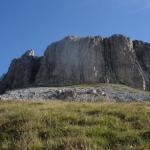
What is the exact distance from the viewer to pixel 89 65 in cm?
12388

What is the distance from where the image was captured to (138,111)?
1820 cm

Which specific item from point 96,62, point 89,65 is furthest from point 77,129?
point 96,62

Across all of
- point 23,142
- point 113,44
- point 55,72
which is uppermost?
point 113,44

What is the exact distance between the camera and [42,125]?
1576 cm

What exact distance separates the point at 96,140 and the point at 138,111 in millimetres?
5109

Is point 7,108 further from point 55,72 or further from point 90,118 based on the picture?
point 55,72

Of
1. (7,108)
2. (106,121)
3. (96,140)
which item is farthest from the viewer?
(7,108)

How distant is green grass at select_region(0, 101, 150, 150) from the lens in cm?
1320

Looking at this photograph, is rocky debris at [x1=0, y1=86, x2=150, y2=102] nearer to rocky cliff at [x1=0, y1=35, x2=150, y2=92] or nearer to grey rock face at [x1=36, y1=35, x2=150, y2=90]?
rocky cliff at [x1=0, y1=35, x2=150, y2=92]

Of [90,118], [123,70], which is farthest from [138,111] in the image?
[123,70]

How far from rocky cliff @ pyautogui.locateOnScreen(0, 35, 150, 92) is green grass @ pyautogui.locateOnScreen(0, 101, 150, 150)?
9969 cm

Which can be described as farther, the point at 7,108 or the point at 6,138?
the point at 7,108

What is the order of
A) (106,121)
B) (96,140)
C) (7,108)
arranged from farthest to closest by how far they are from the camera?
(7,108) < (106,121) < (96,140)

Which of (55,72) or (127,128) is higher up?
(55,72)
